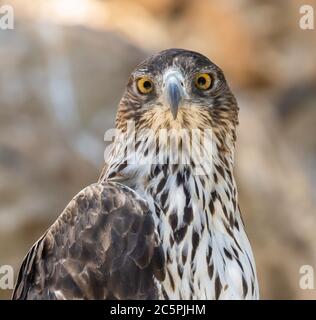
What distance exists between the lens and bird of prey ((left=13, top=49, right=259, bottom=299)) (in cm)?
475

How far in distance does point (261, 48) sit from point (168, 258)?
933 centimetres

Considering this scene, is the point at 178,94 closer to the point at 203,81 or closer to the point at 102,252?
the point at 203,81

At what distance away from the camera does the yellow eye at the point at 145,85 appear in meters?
5.17

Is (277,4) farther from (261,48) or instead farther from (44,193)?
(44,193)

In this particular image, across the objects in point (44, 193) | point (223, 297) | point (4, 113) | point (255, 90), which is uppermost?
point (255, 90)

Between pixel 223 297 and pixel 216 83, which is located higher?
pixel 216 83

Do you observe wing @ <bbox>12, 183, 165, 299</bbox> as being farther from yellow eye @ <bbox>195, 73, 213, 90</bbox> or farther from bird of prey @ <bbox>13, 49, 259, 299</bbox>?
yellow eye @ <bbox>195, 73, 213, 90</bbox>

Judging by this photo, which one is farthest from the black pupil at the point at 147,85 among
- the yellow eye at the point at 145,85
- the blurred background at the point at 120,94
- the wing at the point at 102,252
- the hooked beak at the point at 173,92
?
the blurred background at the point at 120,94

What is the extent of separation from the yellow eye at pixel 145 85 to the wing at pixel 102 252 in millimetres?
568

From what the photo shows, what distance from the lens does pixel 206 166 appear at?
5.20 meters

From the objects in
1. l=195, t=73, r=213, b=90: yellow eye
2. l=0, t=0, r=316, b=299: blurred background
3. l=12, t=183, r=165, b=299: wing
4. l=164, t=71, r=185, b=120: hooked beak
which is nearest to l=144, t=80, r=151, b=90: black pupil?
l=164, t=71, r=185, b=120: hooked beak

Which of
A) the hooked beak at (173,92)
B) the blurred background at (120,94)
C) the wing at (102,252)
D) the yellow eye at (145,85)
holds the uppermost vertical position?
the blurred background at (120,94)

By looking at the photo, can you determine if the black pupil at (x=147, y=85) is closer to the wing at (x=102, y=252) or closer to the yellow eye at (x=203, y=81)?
the yellow eye at (x=203, y=81)

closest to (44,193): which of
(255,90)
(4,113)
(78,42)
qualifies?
(4,113)
